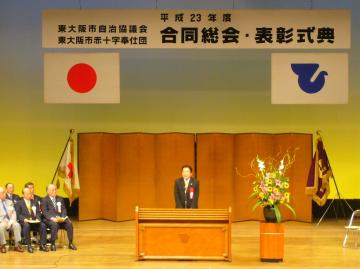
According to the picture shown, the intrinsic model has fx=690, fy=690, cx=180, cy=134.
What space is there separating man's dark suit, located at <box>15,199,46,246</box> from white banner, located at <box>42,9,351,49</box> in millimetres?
2761

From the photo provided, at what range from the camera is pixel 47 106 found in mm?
14078

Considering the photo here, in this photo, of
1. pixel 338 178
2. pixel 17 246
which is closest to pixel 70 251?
pixel 17 246

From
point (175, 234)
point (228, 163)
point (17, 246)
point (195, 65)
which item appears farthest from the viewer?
point (195, 65)

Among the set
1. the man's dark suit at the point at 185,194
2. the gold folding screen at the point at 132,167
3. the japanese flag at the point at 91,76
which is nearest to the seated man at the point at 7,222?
the japanese flag at the point at 91,76

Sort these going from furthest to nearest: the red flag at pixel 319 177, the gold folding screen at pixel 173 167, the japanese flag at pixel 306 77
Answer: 1. the gold folding screen at pixel 173 167
2. the red flag at pixel 319 177
3. the japanese flag at pixel 306 77

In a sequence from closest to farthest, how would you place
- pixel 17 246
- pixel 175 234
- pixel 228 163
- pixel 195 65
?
Answer: pixel 175 234
pixel 17 246
pixel 228 163
pixel 195 65

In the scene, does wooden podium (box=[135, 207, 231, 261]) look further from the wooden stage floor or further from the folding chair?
the folding chair

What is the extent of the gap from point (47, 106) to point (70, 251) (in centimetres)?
490

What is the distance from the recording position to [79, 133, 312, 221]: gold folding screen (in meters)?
13.2

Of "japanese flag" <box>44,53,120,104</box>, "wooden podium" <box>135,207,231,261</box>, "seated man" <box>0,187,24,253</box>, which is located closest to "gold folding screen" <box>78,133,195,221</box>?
"japanese flag" <box>44,53,120,104</box>

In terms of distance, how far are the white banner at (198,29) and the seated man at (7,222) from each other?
280cm

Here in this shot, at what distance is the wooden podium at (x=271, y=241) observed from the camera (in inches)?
349

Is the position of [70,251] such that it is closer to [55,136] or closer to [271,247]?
[271,247]

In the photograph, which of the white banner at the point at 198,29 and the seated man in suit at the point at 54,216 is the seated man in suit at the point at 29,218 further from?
the white banner at the point at 198,29
